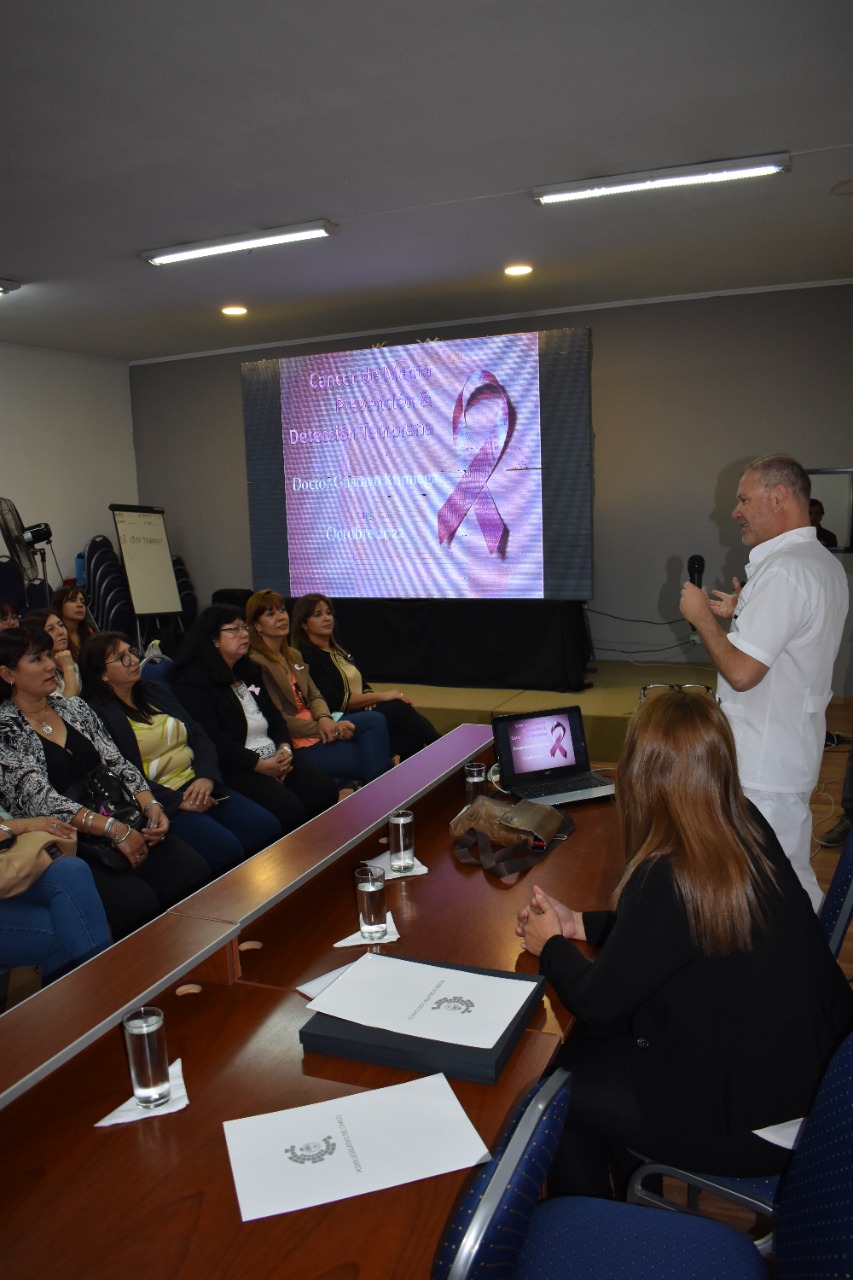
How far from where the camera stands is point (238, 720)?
12.2 feet

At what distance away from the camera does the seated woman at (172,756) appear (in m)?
3.15

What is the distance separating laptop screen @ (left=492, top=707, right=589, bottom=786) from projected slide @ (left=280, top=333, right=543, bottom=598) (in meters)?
3.79

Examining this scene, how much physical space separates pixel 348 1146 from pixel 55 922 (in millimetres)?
1477

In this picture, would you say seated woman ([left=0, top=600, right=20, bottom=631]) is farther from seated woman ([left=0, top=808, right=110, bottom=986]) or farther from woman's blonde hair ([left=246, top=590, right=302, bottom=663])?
seated woman ([left=0, top=808, right=110, bottom=986])

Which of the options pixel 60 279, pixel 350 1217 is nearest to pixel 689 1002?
pixel 350 1217

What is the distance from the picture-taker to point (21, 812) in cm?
274

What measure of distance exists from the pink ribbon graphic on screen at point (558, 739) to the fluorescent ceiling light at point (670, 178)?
9.48ft

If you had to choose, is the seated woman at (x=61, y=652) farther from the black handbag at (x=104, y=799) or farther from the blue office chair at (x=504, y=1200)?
the blue office chair at (x=504, y=1200)

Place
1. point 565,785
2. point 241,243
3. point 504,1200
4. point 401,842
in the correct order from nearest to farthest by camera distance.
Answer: point 504,1200, point 401,842, point 565,785, point 241,243

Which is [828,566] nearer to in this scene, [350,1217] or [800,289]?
[350,1217]

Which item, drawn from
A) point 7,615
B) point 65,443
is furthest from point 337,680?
point 65,443

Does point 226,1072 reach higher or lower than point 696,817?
lower

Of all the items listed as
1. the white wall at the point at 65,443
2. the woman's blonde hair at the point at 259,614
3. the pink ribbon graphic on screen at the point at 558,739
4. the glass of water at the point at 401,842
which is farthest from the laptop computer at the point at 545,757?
the white wall at the point at 65,443

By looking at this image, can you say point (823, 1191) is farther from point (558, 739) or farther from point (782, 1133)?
point (558, 739)
